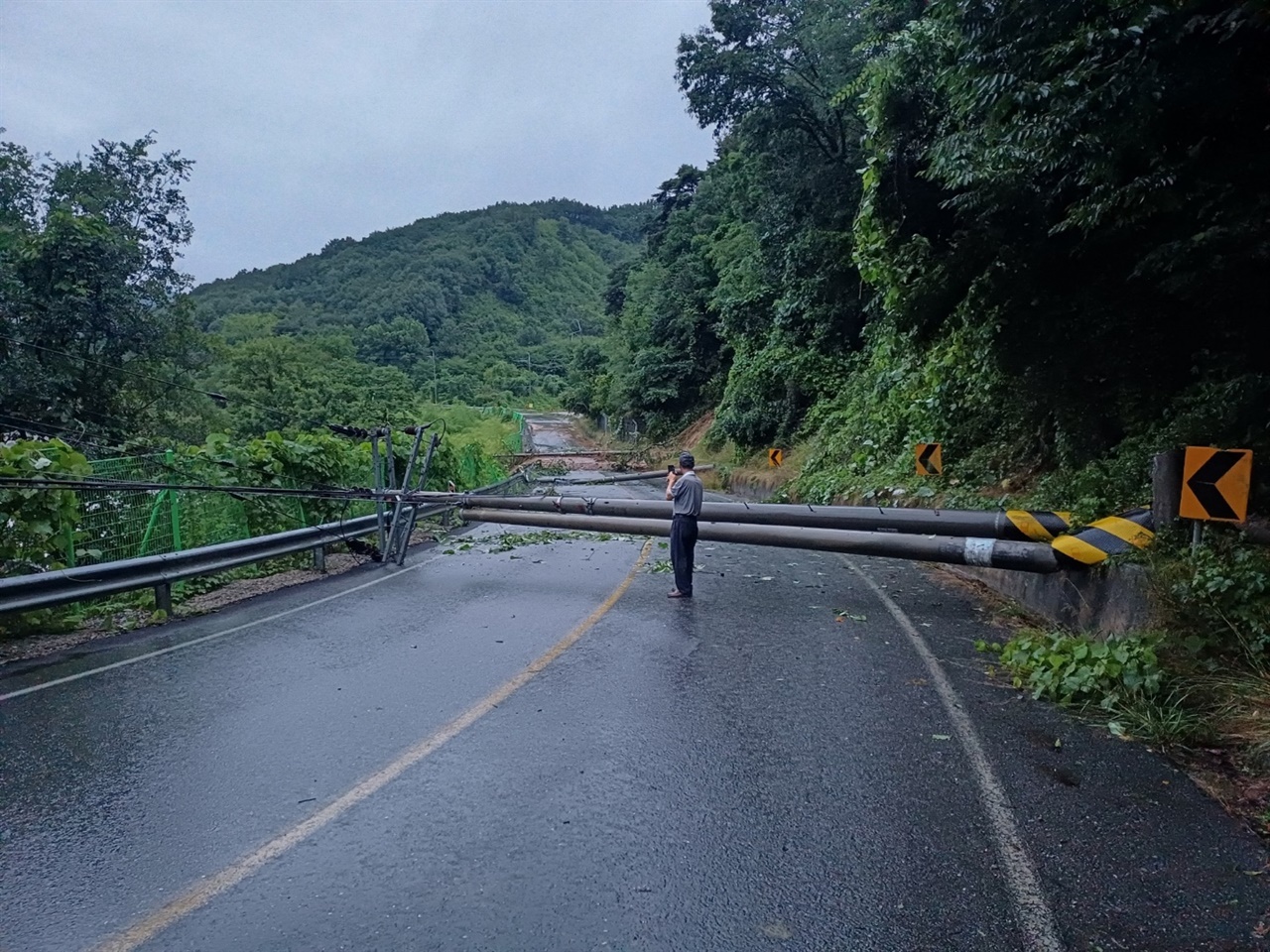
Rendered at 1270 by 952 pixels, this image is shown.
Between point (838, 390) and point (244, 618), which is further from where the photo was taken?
point (838, 390)

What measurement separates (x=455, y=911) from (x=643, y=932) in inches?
29.7

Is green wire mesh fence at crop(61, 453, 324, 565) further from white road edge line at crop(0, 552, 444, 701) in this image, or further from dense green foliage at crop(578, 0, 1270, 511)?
dense green foliage at crop(578, 0, 1270, 511)

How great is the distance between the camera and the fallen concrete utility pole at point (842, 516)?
7883 millimetres

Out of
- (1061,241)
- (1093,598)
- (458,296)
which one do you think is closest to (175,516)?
(1093,598)

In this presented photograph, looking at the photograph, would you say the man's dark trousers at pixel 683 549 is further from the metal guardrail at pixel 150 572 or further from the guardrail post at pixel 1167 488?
the guardrail post at pixel 1167 488

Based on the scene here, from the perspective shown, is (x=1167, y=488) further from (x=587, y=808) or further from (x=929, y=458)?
(x=929, y=458)

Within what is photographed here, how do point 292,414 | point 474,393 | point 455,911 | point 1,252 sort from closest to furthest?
point 455,911 → point 1,252 → point 292,414 → point 474,393

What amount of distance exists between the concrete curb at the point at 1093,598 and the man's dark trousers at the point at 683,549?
3.77m

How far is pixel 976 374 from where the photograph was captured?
14703 mm

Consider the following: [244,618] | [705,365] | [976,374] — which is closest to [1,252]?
[244,618]

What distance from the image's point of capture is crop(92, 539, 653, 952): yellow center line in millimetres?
3121

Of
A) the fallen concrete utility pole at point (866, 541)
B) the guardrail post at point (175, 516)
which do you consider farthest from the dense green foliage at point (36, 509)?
the fallen concrete utility pole at point (866, 541)

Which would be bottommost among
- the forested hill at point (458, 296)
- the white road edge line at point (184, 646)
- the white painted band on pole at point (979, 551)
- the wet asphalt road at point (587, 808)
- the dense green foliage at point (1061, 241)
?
the white road edge line at point (184, 646)

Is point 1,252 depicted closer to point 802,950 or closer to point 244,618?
point 244,618
